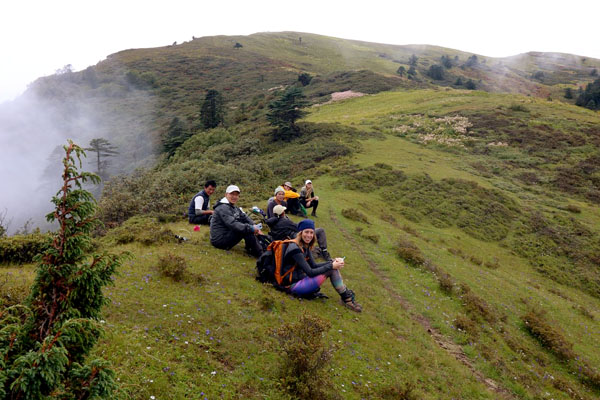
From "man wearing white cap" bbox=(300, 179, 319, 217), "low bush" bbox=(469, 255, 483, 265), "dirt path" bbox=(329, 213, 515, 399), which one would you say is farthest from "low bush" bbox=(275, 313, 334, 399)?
"low bush" bbox=(469, 255, 483, 265)

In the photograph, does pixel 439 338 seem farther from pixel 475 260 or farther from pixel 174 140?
pixel 174 140

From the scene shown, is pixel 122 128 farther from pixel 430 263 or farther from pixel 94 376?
pixel 94 376

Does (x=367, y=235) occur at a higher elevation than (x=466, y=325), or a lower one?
lower

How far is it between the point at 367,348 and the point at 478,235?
19.9 m

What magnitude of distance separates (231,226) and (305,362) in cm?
571

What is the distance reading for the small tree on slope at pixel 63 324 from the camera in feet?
7.91

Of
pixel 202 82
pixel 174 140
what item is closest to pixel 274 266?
pixel 174 140

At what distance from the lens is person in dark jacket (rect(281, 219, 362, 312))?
27.9 feet

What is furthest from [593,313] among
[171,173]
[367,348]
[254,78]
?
[254,78]

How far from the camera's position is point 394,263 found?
15812mm

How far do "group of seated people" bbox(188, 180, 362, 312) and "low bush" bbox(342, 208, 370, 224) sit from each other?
9069mm

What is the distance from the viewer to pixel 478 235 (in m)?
24.0

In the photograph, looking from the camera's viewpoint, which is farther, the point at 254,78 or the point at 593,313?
the point at 254,78

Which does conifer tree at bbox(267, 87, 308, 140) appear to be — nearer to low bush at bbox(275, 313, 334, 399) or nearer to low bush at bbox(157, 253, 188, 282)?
low bush at bbox(157, 253, 188, 282)
